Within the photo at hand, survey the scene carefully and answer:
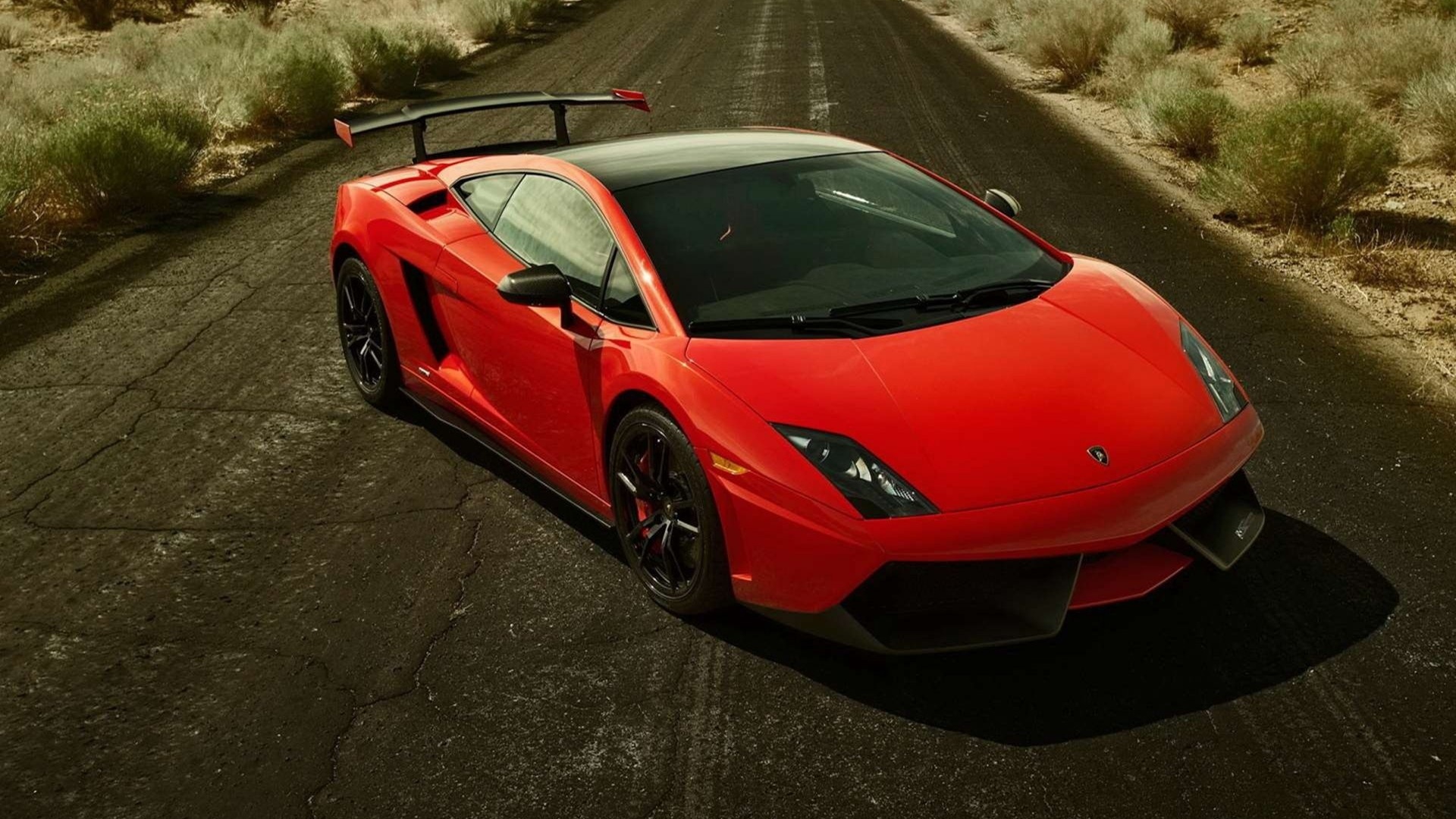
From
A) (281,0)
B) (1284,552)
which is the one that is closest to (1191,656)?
(1284,552)

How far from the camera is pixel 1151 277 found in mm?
8516

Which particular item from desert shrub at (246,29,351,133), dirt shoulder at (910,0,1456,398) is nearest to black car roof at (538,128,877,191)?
dirt shoulder at (910,0,1456,398)

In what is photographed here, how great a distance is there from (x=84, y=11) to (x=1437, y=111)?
98.2 feet

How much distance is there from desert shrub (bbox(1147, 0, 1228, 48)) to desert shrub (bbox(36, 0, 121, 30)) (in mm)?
24286

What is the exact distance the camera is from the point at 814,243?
192 inches

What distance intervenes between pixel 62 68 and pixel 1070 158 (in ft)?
50.0

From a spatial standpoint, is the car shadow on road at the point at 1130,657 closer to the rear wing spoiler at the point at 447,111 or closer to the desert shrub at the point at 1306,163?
the rear wing spoiler at the point at 447,111

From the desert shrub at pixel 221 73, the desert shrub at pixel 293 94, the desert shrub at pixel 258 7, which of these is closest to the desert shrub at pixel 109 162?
the desert shrub at pixel 221 73

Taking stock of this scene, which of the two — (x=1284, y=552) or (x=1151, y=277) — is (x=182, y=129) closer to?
(x=1151, y=277)

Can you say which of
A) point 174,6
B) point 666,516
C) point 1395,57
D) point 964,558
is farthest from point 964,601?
point 174,6

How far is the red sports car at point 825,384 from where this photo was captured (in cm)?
379

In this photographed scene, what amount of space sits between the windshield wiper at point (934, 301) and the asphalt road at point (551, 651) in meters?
1.08

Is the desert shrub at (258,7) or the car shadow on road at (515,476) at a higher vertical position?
the car shadow on road at (515,476)

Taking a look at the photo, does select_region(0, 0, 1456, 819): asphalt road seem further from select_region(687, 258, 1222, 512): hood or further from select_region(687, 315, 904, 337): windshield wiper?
select_region(687, 315, 904, 337): windshield wiper
